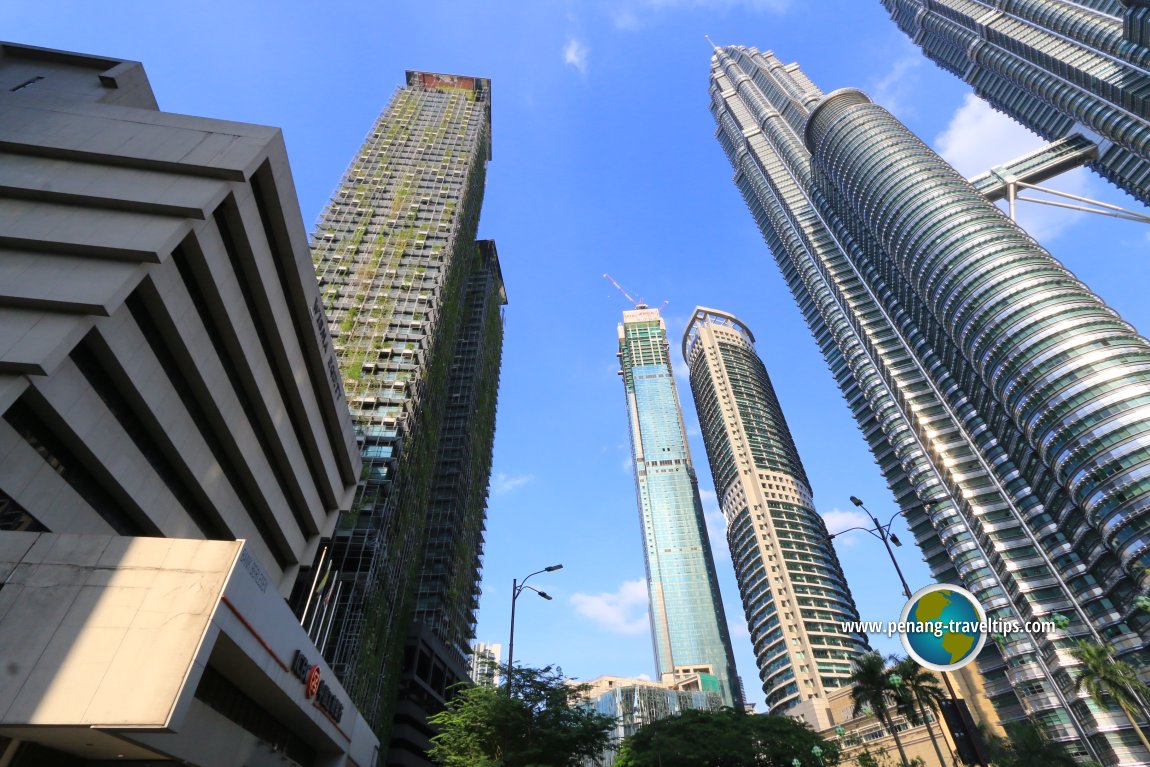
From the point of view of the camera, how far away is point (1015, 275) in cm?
8481

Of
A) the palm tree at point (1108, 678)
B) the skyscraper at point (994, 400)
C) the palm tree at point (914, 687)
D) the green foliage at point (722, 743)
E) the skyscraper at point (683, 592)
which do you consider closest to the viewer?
the green foliage at point (722, 743)

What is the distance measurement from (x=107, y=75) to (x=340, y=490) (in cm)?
2825

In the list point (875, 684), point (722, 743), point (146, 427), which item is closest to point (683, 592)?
point (875, 684)

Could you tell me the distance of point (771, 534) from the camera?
13675 centimetres

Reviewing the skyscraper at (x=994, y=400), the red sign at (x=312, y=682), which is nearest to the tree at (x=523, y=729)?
the red sign at (x=312, y=682)

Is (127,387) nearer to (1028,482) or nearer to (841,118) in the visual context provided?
(1028,482)

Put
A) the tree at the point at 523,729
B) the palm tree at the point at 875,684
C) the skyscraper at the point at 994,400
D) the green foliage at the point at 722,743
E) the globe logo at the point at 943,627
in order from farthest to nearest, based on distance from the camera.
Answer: the skyscraper at the point at 994,400, the palm tree at the point at 875,684, the green foliage at the point at 722,743, the tree at the point at 523,729, the globe logo at the point at 943,627

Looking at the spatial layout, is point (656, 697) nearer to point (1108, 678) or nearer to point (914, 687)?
point (914, 687)

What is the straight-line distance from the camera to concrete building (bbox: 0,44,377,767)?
16.1m

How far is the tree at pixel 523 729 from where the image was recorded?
2688 cm

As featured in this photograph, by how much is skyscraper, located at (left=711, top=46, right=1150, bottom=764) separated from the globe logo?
→ 251ft

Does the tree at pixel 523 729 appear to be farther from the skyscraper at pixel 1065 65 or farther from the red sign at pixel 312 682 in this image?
the skyscraper at pixel 1065 65

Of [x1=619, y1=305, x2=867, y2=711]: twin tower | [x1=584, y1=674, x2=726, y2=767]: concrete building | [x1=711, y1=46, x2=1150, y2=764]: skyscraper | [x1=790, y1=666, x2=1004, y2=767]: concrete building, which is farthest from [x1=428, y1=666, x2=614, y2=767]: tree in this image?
[x1=584, y1=674, x2=726, y2=767]: concrete building

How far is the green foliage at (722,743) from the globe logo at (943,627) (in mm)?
32048
